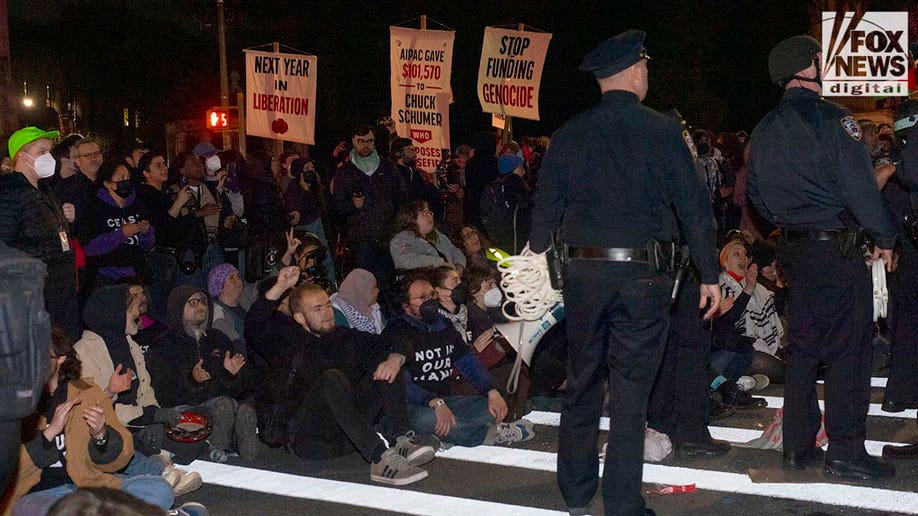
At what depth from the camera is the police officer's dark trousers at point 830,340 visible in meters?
6.17

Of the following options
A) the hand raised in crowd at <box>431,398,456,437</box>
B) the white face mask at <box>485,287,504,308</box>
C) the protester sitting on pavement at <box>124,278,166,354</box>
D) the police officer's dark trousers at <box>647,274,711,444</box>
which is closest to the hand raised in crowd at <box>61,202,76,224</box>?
the protester sitting on pavement at <box>124,278,166,354</box>

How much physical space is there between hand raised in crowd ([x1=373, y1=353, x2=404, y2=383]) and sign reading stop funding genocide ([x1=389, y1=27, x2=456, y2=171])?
32.8 ft

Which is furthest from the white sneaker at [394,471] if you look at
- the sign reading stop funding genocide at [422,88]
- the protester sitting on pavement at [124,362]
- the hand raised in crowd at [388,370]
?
the sign reading stop funding genocide at [422,88]

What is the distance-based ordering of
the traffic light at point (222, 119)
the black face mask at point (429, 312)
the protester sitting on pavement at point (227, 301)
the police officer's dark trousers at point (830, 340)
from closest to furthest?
the police officer's dark trousers at point (830, 340)
the black face mask at point (429, 312)
the protester sitting on pavement at point (227, 301)
the traffic light at point (222, 119)

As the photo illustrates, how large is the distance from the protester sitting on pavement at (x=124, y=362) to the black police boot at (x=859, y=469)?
11.7 ft

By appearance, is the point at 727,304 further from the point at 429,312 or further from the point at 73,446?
the point at 73,446

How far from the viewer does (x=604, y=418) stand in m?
8.45

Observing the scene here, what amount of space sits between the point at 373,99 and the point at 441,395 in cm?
2683

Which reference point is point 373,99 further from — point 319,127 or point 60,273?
point 60,273

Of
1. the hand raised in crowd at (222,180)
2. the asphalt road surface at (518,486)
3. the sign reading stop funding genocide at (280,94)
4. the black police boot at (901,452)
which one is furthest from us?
the sign reading stop funding genocide at (280,94)

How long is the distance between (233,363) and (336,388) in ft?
3.16

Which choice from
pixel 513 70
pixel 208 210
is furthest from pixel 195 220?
pixel 513 70

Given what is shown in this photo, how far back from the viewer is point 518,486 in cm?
Result: 670

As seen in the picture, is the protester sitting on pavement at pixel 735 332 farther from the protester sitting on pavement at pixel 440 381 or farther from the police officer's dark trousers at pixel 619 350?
the police officer's dark trousers at pixel 619 350
